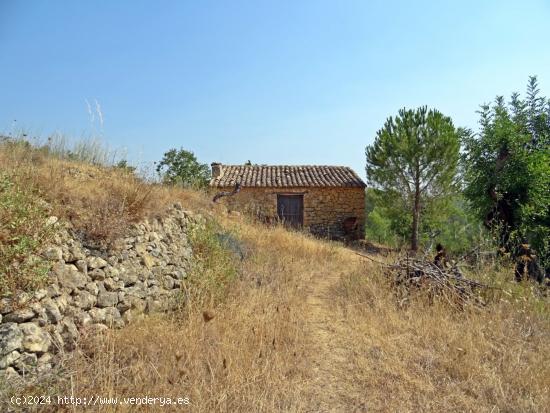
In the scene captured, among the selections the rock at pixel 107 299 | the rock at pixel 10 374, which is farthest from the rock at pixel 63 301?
the rock at pixel 10 374

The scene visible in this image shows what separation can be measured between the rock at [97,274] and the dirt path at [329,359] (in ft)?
7.31

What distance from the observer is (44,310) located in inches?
104

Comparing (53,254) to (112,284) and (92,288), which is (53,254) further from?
(112,284)

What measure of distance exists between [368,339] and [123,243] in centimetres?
293

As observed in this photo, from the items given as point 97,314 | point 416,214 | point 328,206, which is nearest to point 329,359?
point 97,314

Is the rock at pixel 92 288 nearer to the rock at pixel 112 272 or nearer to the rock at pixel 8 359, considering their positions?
the rock at pixel 112 272

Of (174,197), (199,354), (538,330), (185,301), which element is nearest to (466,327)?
(538,330)

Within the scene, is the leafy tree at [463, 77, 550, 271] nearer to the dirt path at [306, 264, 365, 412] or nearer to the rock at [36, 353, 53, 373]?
the dirt path at [306, 264, 365, 412]

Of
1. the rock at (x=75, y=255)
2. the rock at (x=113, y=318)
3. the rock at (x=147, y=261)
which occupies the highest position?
the rock at (x=75, y=255)

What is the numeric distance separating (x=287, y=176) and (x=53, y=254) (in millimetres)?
14494

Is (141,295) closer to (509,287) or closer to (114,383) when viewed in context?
(114,383)

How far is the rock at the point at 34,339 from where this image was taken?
7.93 feet

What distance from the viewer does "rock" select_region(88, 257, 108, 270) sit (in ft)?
10.8

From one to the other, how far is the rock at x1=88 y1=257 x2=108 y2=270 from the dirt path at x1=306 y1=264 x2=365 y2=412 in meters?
2.30
